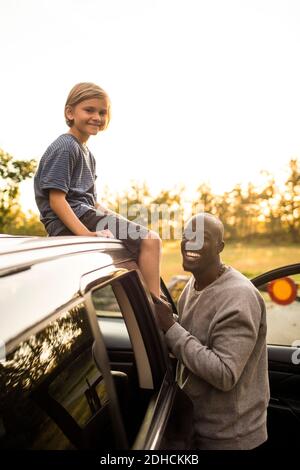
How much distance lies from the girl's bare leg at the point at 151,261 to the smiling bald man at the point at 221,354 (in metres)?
0.16

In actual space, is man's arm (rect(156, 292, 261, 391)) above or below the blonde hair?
below

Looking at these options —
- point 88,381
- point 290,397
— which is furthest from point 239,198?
point 88,381

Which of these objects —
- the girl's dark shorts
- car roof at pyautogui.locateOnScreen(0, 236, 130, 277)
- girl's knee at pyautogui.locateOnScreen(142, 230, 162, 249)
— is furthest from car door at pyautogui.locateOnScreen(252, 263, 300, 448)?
car roof at pyautogui.locateOnScreen(0, 236, 130, 277)

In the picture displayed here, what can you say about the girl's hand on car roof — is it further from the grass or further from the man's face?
the grass

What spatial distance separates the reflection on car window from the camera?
3438 mm

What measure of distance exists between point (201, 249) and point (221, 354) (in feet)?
1.75

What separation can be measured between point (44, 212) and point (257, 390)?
1361mm

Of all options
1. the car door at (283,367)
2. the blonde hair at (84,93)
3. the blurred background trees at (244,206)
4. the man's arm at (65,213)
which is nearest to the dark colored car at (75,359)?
the man's arm at (65,213)

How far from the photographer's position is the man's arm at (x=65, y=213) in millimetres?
2240

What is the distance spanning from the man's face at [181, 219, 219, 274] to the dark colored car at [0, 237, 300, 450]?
35 centimetres

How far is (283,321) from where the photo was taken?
361cm

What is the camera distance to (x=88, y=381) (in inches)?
56.6

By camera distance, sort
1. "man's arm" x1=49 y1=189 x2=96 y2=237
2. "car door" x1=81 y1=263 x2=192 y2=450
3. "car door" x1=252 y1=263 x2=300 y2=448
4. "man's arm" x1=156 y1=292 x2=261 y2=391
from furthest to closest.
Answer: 1. "car door" x1=252 y1=263 x2=300 y2=448
2. "man's arm" x1=49 y1=189 x2=96 y2=237
3. "man's arm" x1=156 y1=292 x2=261 y2=391
4. "car door" x1=81 y1=263 x2=192 y2=450
